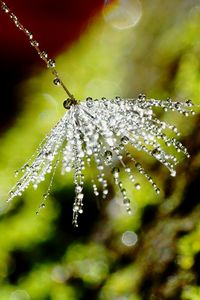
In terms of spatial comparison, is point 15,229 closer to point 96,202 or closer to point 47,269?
point 47,269

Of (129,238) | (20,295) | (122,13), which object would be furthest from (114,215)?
(122,13)

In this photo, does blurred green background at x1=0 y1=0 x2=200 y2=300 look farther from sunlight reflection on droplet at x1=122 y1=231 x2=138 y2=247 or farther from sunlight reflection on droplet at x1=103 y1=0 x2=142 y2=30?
sunlight reflection on droplet at x1=103 y1=0 x2=142 y2=30

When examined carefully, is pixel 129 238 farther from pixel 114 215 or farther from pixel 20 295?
pixel 20 295

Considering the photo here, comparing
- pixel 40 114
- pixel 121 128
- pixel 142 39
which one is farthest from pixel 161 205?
pixel 142 39

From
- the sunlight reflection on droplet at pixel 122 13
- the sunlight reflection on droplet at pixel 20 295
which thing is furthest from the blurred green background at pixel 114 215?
the sunlight reflection on droplet at pixel 122 13

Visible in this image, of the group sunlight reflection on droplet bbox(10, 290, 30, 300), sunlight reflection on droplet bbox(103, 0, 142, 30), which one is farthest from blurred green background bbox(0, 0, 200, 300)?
sunlight reflection on droplet bbox(103, 0, 142, 30)

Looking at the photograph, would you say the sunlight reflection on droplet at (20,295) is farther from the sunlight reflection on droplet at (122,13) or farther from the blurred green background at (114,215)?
the sunlight reflection on droplet at (122,13)
